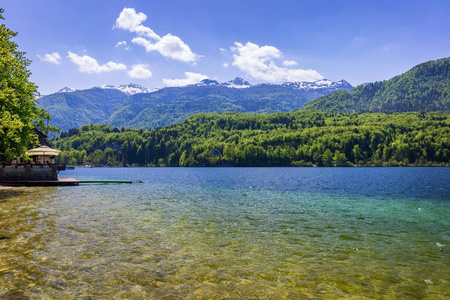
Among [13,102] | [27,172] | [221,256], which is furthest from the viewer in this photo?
[27,172]

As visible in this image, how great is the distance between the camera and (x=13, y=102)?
125ft

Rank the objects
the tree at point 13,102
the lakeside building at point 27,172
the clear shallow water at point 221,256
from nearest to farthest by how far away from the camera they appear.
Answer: the clear shallow water at point 221,256, the tree at point 13,102, the lakeside building at point 27,172

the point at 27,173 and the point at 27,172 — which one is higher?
the point at 27,172

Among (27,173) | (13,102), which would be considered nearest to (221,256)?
(13,102)

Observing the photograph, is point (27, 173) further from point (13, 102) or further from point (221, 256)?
point (221, 256)

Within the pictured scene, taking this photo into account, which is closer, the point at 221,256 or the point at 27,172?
the point at 221,256

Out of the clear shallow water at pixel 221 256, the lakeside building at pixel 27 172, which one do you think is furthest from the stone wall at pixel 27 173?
the clear shallow water at pixel 221 256

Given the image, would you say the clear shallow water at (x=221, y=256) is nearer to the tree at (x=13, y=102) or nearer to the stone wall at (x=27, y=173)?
the tree at (x=13, y=102)

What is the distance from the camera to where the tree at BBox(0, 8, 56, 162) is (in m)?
34.8

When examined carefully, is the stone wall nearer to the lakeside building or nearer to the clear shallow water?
the lakeside building

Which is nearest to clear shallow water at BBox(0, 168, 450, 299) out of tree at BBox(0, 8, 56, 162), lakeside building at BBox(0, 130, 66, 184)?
tree at BBox(0, 8, 56, 162)

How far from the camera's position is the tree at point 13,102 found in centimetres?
3481

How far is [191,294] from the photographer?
10.6 meters

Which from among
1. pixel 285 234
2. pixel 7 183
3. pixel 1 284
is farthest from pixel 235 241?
pixel 7 183
